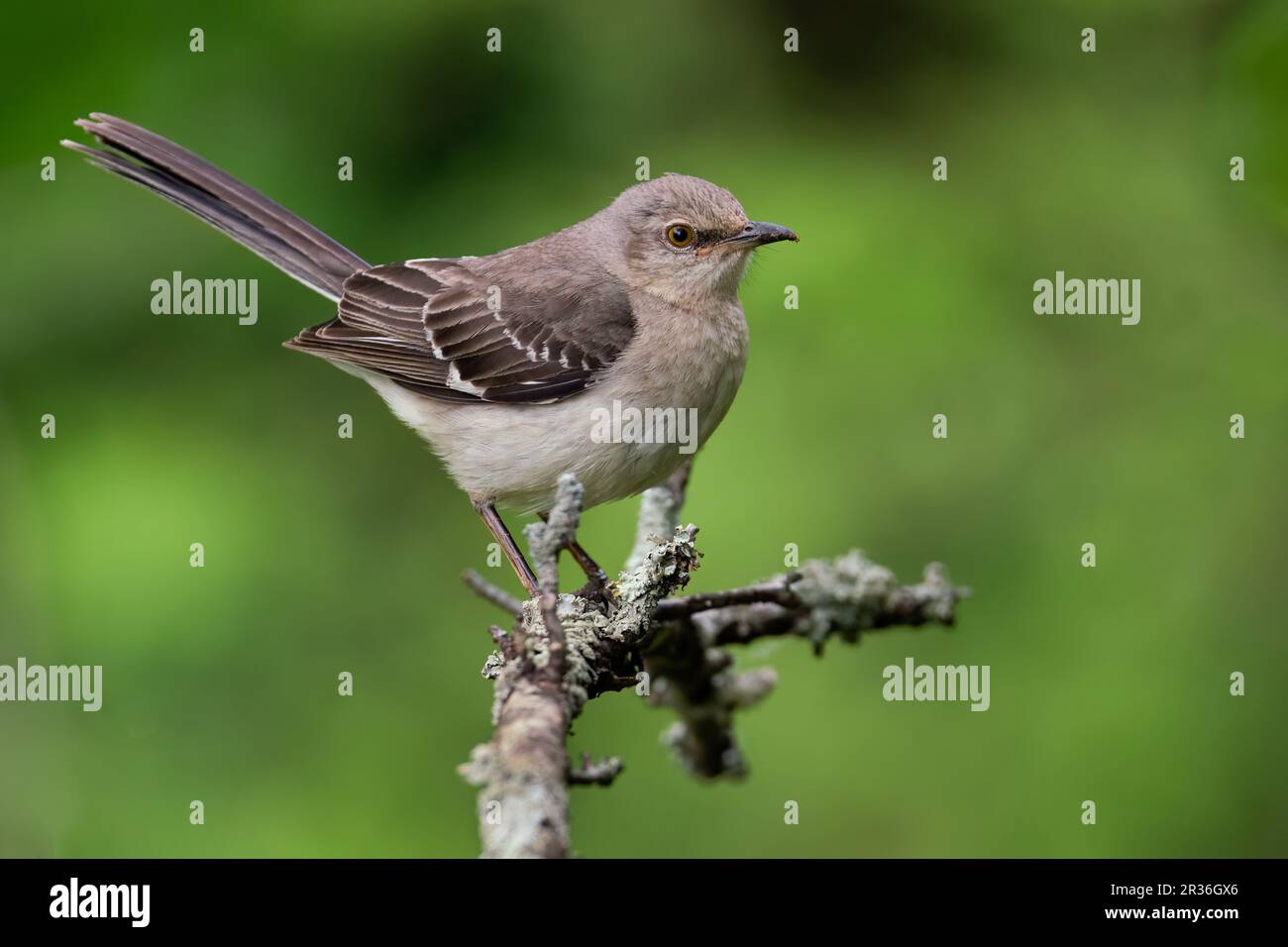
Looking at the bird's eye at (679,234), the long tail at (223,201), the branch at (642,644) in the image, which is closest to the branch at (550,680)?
the branch at (642,644)

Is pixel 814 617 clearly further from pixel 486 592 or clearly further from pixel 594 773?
pixel 594 773

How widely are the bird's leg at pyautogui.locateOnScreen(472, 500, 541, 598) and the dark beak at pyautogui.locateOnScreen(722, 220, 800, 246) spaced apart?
1.22 m

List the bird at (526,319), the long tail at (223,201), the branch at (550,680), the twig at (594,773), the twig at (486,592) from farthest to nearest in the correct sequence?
the long tail at (223,201)
the bird at (526,319)
the twig at (486,592)
the twig at (594,773)
the branch at (550,680)

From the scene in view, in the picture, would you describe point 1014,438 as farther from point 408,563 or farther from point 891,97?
point 408,563

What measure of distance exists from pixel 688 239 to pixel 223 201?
1.64 m

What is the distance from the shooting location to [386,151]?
461cm

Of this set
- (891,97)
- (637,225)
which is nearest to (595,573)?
(637,225)

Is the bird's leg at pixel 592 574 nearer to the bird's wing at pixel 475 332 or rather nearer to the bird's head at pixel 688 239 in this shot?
the bird's wing at pixel 475 332

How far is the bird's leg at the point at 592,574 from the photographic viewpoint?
3.42 metres

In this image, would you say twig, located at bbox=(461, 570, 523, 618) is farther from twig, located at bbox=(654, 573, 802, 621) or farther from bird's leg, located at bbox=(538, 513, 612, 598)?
bird's leg, located at bbox=(538, 513, 612, 598)

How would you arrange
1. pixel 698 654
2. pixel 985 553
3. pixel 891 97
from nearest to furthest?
pixel 698 654 < pixel 985 553 < pixel 891 97

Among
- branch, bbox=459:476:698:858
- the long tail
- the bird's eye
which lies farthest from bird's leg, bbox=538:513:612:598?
the long tail

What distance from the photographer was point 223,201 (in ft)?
14.7

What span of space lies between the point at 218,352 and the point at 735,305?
1.86m
